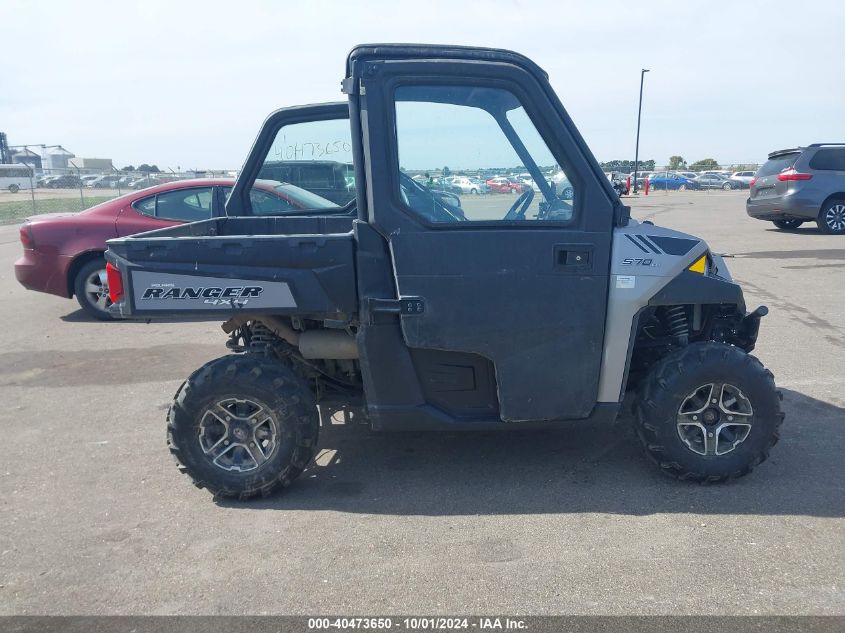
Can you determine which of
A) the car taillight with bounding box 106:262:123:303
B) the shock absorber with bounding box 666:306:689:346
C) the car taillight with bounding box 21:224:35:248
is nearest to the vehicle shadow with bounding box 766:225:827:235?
the shock absorber with bounding box 666:306:689:346

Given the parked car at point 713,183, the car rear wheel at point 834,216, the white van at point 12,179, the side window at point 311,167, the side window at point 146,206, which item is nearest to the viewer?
the side window at point 311,167

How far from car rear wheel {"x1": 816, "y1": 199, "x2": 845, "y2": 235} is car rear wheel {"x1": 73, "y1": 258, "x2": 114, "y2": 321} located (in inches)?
548

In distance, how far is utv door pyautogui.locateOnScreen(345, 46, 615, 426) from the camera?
382 cm

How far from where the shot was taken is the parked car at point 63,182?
42506 mm

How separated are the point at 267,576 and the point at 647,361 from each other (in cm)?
259

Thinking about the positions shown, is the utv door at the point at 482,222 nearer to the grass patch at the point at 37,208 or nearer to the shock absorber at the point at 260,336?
the shock absorber at the point at 260,336

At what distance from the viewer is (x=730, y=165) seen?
214 ft

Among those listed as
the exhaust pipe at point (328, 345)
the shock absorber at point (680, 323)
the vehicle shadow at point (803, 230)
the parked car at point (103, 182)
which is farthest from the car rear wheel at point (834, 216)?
the parked car at point (103, 182)

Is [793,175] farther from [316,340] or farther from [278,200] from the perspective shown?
[316,340]

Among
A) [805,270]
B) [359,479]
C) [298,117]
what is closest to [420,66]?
[298,117]

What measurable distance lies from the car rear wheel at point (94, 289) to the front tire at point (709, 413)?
6827mm

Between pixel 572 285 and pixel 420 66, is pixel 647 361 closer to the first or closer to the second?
pixel 572 285

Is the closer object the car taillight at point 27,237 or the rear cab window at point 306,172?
the rear cab window at point 306,172

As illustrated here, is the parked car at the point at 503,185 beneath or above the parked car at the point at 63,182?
above
